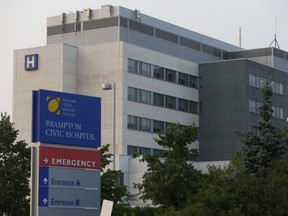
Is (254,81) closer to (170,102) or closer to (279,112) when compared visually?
(279,112)

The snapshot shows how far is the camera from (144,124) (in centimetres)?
9494

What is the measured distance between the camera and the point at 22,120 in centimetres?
9450

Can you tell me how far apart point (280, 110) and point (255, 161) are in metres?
71.3

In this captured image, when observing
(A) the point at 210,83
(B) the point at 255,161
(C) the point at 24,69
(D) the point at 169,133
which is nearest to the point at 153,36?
(A) the point at 210,83

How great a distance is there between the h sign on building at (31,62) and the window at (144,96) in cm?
1088

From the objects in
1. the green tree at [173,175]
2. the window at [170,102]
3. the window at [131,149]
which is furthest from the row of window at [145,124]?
the green tree at [173,175]

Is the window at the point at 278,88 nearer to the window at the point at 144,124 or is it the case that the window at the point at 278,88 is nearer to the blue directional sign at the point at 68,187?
the window at the point at 144,124

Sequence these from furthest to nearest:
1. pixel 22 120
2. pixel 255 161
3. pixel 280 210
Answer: pixel 22 120, pixel 255 161, pixel 280 210

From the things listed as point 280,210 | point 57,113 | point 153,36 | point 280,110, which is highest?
point 153,36

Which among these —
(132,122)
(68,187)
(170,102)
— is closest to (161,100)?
(170,102)

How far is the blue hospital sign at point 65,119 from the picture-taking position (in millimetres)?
30438

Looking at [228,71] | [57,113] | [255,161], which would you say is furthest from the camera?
[228,71]

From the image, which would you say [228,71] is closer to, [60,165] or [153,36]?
[153,36]

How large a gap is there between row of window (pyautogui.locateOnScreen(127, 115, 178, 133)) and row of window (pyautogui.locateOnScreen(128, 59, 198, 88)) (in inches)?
179
